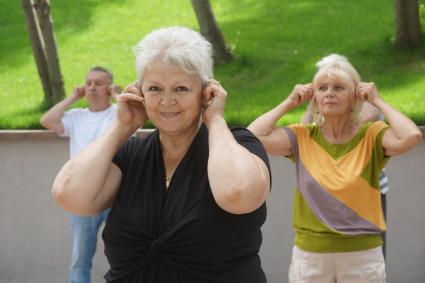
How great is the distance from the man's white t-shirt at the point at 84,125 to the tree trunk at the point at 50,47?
2.30 metres

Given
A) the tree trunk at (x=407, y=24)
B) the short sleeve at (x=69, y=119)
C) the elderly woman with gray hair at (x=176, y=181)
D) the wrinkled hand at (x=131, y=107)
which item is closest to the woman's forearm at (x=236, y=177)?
the elderly woman with gray hair at (x=176, y=181)

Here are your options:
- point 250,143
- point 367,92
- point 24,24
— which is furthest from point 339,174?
point 24,24

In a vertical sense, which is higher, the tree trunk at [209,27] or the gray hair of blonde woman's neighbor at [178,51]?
the tree trunk at [209,27]

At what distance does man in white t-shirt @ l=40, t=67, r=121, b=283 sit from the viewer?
6.58m

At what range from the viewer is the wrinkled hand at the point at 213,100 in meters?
3.03

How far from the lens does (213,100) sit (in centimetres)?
305

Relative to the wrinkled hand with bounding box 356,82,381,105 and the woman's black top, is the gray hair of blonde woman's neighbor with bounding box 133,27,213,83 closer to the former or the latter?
the woman's black top

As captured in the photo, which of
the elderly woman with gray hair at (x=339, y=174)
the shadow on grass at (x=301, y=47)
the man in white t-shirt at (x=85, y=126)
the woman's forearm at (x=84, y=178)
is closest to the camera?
the woman's forearm at (x=84, y=178)

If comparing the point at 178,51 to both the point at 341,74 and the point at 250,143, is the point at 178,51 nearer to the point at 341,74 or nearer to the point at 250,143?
the point at 250,143

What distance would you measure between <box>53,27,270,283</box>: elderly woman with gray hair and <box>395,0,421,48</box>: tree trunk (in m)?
7.24

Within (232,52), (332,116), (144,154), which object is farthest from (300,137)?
(232,52)

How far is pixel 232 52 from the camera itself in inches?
414

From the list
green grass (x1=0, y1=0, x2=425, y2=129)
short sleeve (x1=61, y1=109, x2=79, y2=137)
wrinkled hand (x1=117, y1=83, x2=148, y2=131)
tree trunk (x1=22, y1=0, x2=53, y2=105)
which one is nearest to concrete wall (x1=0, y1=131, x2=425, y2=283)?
green grass (x1=0, y1=0, x2=425, y2=129)

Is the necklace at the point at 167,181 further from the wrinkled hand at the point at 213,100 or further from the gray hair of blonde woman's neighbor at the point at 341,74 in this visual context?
the gray hair of blonde woman's neighbor at the point at 341,74
